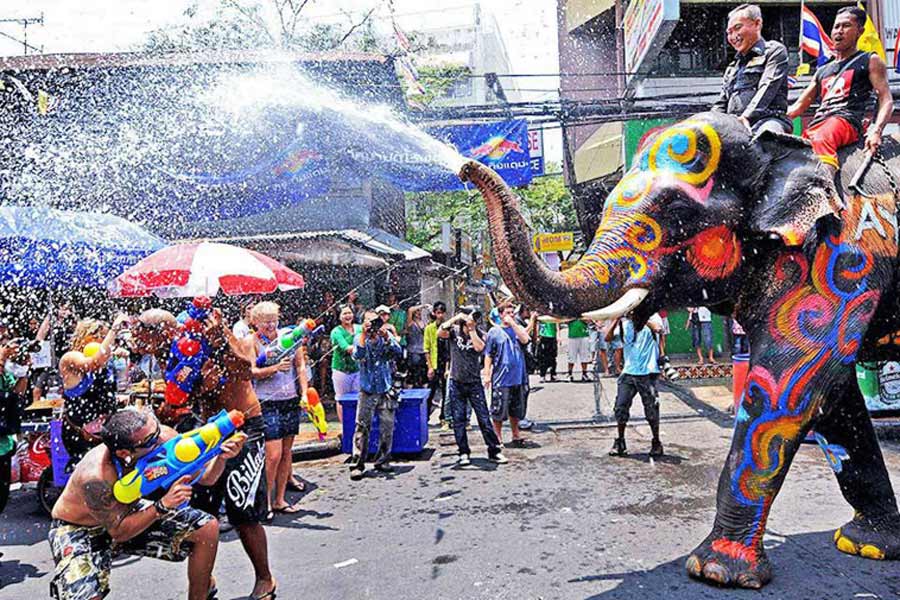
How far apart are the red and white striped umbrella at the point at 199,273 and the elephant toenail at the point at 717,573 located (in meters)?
4.44

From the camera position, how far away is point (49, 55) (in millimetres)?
11664

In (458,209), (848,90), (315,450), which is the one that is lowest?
(315,450)

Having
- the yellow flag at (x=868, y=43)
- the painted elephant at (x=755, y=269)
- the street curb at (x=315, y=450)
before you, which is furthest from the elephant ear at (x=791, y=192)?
the street curb at (x=315, y=450)

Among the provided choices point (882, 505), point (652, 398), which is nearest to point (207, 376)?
point (882, 505)

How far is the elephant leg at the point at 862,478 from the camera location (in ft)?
14.7

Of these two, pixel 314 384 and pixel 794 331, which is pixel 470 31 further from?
pixel 794 331

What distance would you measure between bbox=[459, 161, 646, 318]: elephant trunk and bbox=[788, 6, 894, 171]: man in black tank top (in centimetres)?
163

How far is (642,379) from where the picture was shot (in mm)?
7848

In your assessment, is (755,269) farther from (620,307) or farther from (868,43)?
(868,43)

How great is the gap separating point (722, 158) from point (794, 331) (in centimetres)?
103

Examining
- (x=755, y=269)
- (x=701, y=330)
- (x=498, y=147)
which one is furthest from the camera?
(x=701, y=330)

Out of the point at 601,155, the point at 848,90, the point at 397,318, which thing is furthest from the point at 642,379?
the point at 601,155

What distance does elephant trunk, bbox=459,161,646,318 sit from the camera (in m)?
3.54

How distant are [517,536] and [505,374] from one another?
A: 342 centimetres
